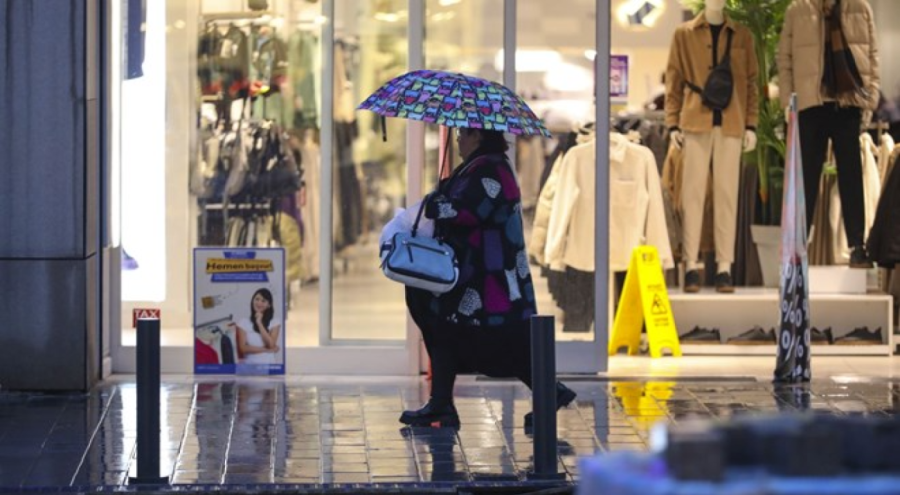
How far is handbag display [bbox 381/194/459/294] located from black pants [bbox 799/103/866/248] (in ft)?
15.2

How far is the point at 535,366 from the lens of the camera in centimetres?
800

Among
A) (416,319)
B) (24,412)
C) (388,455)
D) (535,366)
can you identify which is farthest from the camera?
(24,412)

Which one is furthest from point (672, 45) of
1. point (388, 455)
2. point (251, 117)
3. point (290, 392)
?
point (388, 455)

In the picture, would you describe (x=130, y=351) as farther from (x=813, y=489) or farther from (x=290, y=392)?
(x=813, y=489)

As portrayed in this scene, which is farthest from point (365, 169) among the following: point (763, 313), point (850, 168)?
point (850, 168)

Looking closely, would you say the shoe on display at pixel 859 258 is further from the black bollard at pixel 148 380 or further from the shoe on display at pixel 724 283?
the black bollard at pixel 148 380

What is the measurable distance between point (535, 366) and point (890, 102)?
24.0ft

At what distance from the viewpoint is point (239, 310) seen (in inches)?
455

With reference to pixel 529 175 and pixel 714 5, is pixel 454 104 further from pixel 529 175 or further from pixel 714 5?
pixel 714 5

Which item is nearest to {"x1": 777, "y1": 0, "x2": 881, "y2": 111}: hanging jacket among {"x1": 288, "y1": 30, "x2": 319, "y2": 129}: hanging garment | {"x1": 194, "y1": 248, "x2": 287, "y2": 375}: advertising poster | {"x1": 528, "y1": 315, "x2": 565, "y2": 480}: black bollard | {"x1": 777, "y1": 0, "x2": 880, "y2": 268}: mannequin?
{"x1": 777, "y1": 0, "x2": 880, "y2": 268}: mannequin

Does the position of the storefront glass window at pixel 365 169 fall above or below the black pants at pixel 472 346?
above

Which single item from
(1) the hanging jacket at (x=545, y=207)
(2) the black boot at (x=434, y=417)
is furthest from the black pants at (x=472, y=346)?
(1) the hanging jacket at (x=545, y=207)

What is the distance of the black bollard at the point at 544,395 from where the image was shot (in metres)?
7.96

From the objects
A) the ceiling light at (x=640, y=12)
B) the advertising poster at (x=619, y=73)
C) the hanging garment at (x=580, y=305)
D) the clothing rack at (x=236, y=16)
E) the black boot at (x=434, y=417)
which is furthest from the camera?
the ceiling light at (x=640, y=12)
